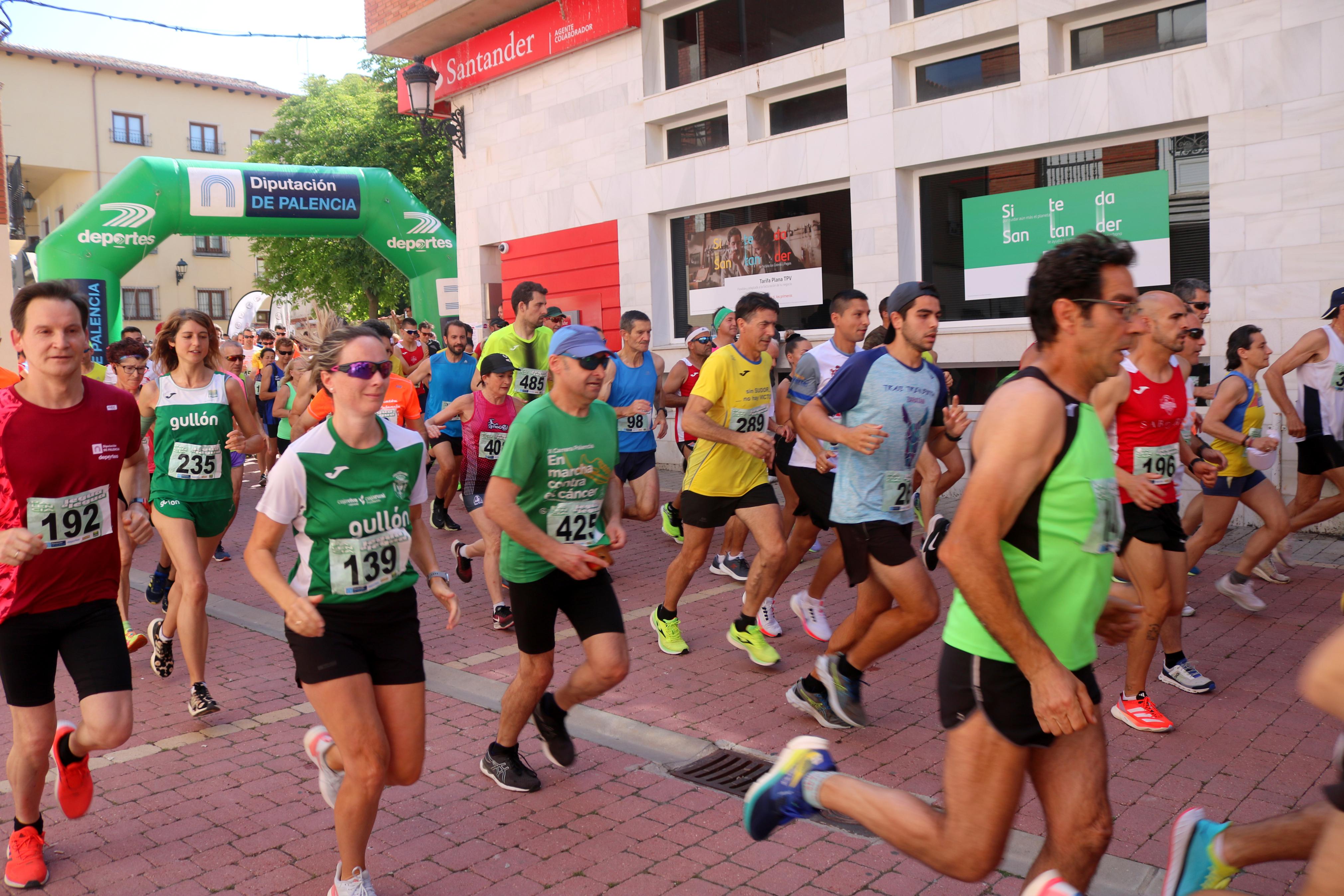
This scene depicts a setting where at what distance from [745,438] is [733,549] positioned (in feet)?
9.69

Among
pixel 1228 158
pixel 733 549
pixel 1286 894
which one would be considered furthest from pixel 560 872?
pixel 1228 158

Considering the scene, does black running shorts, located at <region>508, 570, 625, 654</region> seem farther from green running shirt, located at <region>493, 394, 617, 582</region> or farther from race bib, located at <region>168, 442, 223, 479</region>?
race bib, located at <region>168, 442, 223, 479</region>

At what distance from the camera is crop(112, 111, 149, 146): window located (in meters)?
48.8

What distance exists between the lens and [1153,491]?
4.50 meters

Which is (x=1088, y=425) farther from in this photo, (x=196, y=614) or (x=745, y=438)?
(x=196, y=614)

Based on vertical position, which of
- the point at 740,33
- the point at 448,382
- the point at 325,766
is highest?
the point at 740,33

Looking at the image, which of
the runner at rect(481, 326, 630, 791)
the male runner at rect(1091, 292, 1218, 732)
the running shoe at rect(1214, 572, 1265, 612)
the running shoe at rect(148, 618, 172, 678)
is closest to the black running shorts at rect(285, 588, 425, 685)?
the runner at rect(481, 326, 630, 791)

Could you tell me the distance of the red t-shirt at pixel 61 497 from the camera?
3.69 metres

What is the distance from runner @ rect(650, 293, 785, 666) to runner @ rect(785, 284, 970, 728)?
3.09 ft

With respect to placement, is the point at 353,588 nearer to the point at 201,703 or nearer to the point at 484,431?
the point at 201,703

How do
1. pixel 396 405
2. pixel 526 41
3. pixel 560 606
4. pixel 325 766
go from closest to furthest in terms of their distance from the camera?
pixel 325 766 → pixel 560 606 → pixel 396 405 → pixel 526 41

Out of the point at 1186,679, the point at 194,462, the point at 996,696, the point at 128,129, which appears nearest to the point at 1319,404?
the point at 1186,679

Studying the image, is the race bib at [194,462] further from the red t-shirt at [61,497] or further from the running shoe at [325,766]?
the running shoe at [325,766]

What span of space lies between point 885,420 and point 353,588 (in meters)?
2.46
